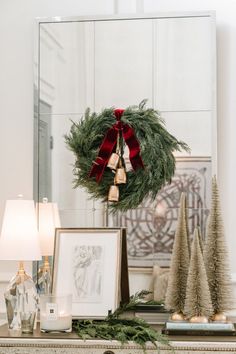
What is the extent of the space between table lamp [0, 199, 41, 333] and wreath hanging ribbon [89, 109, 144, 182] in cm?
35

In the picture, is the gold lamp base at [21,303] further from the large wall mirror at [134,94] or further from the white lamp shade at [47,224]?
the large wall mirror at [134,94]

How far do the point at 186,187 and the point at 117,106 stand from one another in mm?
485

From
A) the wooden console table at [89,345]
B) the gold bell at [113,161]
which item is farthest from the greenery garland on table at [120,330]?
the gold bell at [113,161]

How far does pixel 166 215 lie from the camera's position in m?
3.12

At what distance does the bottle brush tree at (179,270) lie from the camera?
9.30ft

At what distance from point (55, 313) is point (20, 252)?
0.30 metres

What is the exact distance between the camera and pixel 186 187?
3.11 metres

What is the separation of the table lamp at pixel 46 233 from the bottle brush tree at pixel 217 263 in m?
0.72

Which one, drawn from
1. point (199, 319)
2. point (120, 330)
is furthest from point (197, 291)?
point (120, 330)

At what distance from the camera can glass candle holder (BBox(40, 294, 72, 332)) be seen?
2732 millimetres

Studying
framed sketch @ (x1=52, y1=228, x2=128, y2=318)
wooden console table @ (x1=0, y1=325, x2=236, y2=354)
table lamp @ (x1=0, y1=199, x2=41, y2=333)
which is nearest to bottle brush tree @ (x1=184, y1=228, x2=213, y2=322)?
wooden console table @ (x1=0, y1=325, x2=236, y2=354)

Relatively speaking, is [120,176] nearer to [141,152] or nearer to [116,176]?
[116,176]

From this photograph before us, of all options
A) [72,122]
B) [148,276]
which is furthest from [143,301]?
[72,122]

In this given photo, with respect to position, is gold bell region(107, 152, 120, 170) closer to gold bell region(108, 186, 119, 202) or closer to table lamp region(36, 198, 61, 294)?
gold bell region(108, 186, 119, 202)
